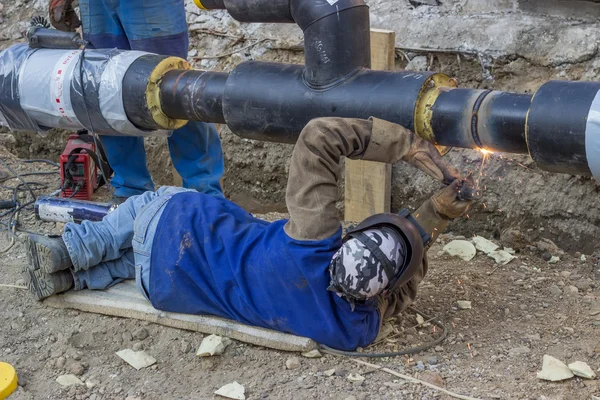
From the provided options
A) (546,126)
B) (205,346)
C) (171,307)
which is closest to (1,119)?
(171,307)

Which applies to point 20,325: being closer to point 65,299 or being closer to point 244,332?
point 65,299

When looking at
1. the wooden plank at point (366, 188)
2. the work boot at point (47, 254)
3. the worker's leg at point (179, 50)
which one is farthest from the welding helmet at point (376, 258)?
the wooden plank at point (366, 188)

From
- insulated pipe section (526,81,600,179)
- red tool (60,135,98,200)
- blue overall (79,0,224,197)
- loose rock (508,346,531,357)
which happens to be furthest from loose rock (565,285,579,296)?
red tool (60,135,98,200)

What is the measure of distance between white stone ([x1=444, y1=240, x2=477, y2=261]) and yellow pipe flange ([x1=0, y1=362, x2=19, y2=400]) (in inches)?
83.2

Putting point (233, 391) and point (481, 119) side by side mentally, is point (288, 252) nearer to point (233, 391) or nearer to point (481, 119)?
point (233, 391)

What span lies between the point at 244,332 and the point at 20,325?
3.16ft

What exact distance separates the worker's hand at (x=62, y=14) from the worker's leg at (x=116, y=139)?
7.5 inches

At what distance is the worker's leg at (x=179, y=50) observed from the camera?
3867 mm

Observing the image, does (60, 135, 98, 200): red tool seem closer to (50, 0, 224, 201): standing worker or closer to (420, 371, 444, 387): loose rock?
(50, 0, 224, 201): standing worker

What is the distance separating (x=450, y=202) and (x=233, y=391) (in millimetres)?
1012

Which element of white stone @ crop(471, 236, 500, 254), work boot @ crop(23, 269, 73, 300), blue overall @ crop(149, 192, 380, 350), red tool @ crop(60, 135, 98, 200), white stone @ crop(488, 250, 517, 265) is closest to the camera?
blue overall @ crop(149, 192, 380, 350)

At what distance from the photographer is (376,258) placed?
8.70 ft

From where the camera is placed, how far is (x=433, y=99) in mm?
2725

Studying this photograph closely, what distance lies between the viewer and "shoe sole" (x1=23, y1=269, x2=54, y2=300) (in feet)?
10.7
